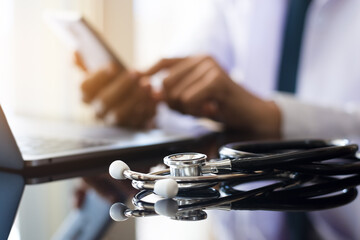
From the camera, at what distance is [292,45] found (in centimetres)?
103

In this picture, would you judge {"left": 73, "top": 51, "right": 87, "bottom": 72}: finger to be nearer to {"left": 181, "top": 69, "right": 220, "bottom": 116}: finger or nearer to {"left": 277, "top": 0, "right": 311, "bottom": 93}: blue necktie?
{"left": 181, "top": 69, "right": 220, "bottom": 116}: finger

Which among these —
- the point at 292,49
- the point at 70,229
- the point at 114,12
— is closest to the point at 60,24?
the point at 292,49

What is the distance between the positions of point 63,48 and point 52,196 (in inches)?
54.4

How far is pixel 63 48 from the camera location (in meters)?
1.58

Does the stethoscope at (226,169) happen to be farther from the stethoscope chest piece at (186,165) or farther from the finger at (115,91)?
the finger at (115,91)

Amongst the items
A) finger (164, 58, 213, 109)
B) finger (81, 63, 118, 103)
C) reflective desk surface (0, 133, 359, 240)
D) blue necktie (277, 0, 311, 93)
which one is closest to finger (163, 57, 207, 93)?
finger (164, 58, 213, 109)

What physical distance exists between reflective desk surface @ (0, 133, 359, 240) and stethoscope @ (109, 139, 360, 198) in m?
0.01

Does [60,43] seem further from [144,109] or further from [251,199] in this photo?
[251,199]

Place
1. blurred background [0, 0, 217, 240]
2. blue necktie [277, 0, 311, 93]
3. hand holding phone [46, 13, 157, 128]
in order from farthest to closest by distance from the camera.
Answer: blurred background [0, 0, 217, 240], blue necktie [277, 0, 311, 93], hand holding phone [46, 13, 157, 128]

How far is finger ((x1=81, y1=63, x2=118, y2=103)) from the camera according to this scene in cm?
82

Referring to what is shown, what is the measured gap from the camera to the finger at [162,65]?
0.83 m

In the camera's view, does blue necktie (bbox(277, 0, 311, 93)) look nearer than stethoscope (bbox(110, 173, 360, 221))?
No

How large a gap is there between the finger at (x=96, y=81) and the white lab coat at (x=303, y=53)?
1.14 ft

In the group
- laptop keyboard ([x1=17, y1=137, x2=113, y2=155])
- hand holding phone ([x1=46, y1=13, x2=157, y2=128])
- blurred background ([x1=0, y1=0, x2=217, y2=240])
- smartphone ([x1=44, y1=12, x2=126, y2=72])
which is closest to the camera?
laptop keyboard ([x1=17, y1=137, x2=113, y2=155])
